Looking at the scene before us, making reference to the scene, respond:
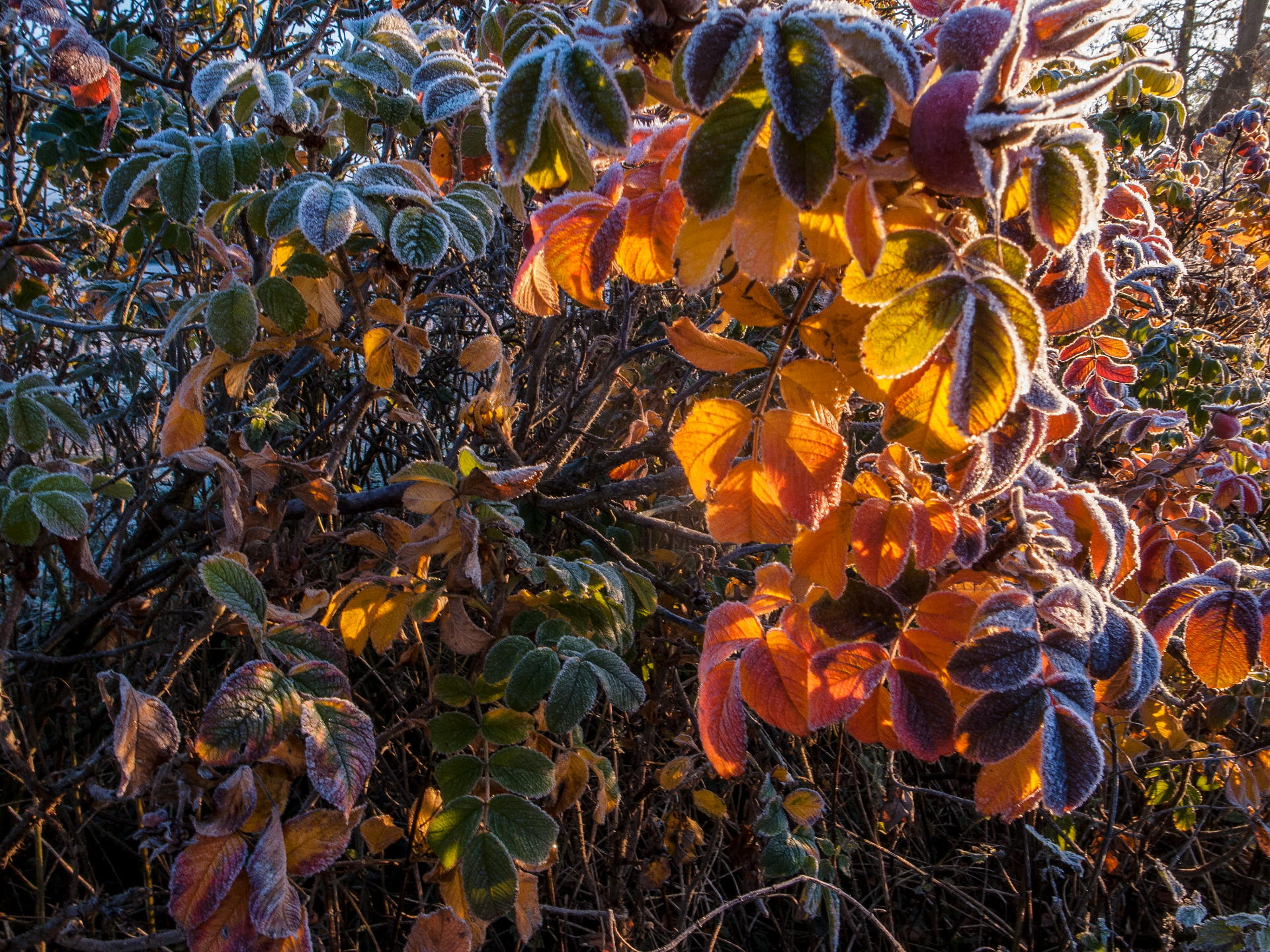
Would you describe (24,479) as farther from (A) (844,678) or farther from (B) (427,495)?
(A) (844,678)

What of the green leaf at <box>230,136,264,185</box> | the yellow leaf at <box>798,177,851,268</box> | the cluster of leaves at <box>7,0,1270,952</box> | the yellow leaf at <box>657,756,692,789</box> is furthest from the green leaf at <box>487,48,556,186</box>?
the yellow leaf at <box>657,756,692,789</box>

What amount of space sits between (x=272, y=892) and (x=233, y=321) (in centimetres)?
76

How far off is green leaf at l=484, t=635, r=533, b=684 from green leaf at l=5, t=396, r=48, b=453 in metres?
0.86

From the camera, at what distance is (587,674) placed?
43.5 inches

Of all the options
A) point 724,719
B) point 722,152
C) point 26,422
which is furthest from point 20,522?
point 722,152

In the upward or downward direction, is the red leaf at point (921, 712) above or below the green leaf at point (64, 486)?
below

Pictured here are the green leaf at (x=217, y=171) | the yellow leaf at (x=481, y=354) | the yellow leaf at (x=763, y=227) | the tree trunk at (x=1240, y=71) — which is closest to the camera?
the yellow leaf at (x=763, y=227)

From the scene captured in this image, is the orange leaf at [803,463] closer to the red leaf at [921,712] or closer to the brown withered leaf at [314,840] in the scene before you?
the red leaf at [921,712]

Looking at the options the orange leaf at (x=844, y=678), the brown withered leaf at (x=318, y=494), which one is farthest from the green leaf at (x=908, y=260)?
the brown withered leaf at (x=318, y=494)

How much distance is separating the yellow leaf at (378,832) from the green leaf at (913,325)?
3.88 ft

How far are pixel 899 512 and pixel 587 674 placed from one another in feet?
1.85

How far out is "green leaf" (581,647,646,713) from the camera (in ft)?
3.53

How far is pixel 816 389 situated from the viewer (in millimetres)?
736

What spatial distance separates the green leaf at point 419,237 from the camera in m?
0.99
